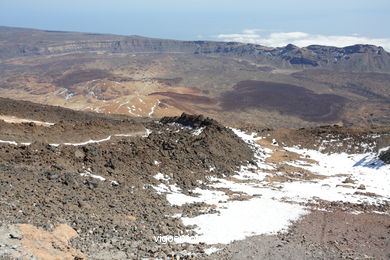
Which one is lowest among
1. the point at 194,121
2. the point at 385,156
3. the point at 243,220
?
the point at 243,220

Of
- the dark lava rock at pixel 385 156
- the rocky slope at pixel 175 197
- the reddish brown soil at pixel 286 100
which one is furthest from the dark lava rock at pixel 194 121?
the reddish brown soil at pixel 286 100

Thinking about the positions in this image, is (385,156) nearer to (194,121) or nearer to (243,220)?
(194,121)

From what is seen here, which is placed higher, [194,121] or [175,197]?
[194,121]

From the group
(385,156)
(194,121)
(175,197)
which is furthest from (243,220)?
(385,156)

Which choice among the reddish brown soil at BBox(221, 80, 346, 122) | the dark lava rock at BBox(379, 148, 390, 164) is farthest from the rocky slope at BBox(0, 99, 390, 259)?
the reddish brown soil at BBox(221, 80, 346, 122)

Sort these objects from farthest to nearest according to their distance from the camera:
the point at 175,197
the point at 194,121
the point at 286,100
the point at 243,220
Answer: the point at 286,100
the point at 194,121
the point at 175,197
the point at 243,220

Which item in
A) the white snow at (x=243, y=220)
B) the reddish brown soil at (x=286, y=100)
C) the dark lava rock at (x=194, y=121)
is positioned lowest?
the reddish brown soil at (x=286, y=100)

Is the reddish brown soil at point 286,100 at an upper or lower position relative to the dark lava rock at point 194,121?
lower

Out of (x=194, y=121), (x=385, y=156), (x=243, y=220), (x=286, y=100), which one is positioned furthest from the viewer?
(x=286, y=100)

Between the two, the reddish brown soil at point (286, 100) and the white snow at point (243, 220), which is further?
the reddish brown soil at point (286, 100)

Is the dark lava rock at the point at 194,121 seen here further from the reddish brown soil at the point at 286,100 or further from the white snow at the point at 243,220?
the reddish brown soil at the point at 286,100

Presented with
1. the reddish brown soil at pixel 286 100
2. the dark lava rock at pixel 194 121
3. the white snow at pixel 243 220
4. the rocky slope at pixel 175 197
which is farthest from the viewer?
the reddish brown soil at pixel 286 100

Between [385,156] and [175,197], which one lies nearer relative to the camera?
[175,197]

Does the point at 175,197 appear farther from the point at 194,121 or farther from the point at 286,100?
the point at 286,100
